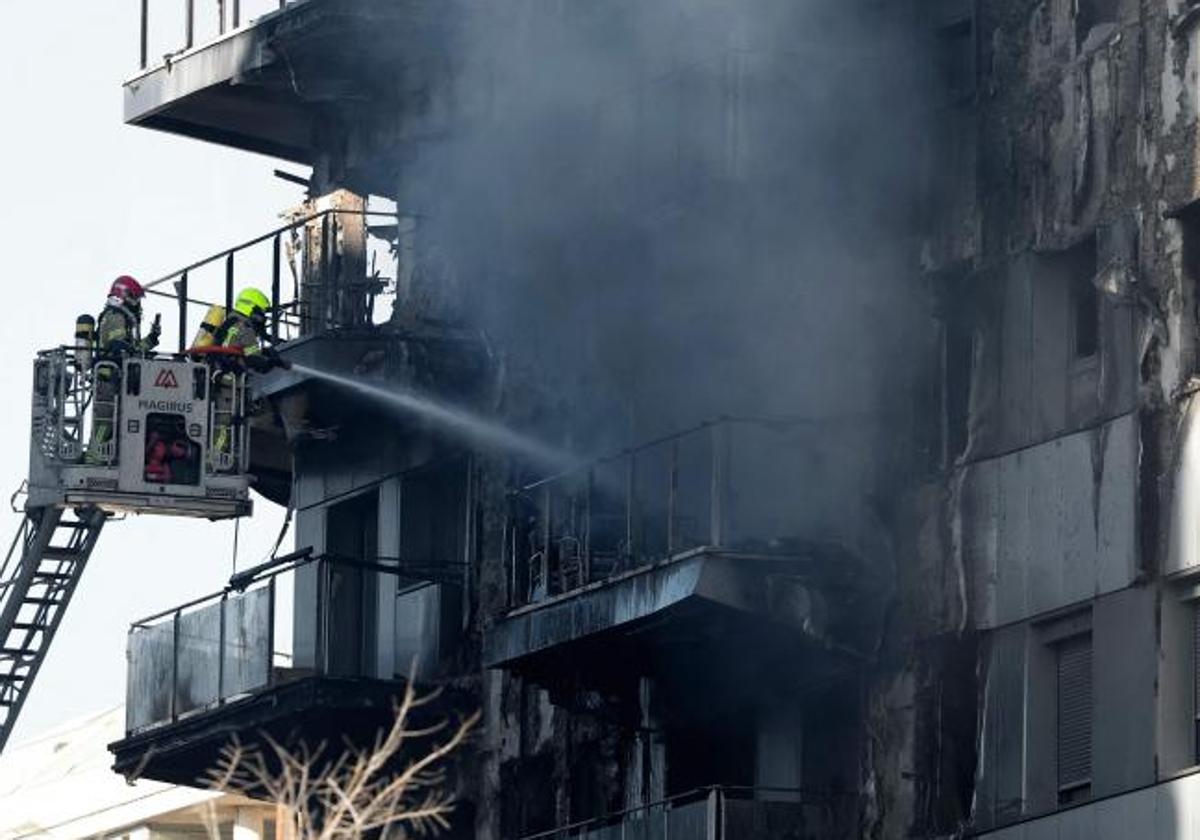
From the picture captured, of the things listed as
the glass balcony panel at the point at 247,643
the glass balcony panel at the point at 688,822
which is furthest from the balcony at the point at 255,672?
the glass balcony panel at the point at 688,822

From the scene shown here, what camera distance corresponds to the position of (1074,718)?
1217 inches

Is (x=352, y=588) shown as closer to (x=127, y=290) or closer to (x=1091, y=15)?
(x=127, y=290)

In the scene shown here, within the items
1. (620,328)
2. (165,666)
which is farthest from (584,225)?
(165,666)

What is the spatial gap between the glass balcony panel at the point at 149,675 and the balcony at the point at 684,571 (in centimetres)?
423

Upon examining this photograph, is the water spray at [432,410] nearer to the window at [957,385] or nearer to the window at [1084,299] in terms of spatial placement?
the window at [957,385]

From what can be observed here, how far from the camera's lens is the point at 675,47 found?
3531 cm

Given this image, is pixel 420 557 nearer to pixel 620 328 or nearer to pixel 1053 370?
pixel 620 328

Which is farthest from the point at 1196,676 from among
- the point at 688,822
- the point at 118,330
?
the point at 118,330

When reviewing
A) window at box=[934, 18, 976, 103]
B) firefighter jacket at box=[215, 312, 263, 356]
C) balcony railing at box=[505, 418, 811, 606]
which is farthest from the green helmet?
window at box=[934, 18, 976, 103]

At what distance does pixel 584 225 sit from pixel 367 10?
3691mm

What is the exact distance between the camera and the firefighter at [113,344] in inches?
1587

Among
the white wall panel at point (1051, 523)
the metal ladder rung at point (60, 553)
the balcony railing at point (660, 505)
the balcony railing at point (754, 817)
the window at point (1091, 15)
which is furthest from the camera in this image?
the metal ladder rung at point (60, 553)

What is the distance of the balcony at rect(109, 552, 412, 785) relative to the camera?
3856 centimetres

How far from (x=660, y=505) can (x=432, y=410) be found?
4.29 m
